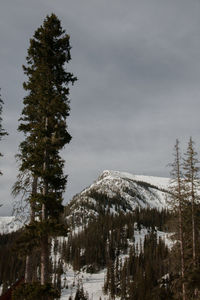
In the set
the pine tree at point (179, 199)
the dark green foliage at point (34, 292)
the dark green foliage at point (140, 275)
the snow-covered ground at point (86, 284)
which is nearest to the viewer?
the dark green foliage at point (34, 292)

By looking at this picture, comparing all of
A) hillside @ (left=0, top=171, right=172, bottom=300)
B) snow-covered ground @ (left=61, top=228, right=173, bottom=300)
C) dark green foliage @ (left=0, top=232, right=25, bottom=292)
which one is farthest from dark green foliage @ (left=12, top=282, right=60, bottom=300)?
dark green foliage @ (left=0, top=232, right=25, bottom=292)

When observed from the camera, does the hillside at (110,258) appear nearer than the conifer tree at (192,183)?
No

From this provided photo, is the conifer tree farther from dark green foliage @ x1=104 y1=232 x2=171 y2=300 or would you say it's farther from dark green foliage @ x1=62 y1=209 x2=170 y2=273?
dark green foliage @ x1=62 y1=209 x2=170 y2=273

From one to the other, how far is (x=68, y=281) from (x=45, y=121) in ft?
397

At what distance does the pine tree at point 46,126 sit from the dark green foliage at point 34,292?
0.45 meters

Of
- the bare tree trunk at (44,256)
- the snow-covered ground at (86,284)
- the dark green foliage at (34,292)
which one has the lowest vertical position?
the snow-covered ground at (86,284)

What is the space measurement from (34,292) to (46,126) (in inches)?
326

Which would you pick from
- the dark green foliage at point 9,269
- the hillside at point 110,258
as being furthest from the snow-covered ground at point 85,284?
the dark green foliage at point 9,269

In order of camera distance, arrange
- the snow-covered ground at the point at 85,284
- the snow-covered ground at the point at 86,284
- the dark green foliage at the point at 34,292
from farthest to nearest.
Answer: the snow-covered ground at the point at 86,284, the snow-covered ground at the point at 85,284, the dark green foliage at the point at 34,292

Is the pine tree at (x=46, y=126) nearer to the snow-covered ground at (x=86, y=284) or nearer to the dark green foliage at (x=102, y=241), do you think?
the snow-covered ground at (x=86, y=284)

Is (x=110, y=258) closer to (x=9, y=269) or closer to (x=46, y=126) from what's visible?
(x=9, y=269)

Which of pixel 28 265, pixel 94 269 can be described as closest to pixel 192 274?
pixel 28 265

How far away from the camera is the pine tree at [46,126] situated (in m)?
12.5

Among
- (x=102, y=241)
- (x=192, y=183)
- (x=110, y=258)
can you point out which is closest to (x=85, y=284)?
(x=110, y=258)
